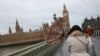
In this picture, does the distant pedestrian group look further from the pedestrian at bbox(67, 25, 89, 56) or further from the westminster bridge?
the westminster bridge

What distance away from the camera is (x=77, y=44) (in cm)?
652

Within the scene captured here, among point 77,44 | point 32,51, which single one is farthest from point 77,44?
point 32,51

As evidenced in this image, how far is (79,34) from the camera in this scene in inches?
269

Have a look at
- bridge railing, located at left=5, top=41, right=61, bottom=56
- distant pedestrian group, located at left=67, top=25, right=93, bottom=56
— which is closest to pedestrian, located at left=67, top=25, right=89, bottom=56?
distant pedestrian group, located at left=67, top=25, right=93, bottom=56

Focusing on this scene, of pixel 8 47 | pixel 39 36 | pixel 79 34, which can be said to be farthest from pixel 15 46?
pixel 79 34

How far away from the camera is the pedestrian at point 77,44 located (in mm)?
6354

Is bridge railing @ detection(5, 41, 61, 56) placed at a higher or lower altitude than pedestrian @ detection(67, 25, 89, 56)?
lower

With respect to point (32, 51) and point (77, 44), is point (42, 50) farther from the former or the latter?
point (77, 44)

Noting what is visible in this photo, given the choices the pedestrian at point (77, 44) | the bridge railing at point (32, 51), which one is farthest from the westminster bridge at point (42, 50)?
the pedestrian at point (77, 44)

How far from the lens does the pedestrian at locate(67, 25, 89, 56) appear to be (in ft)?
20.8

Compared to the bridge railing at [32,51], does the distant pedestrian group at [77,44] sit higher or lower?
higher

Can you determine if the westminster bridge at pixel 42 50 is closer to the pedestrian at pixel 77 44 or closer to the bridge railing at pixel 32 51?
the bridge railing at pixel 32 51

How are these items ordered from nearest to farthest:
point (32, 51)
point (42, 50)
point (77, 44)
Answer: point (77, 44)
point (32, 51)
point (42, 50)

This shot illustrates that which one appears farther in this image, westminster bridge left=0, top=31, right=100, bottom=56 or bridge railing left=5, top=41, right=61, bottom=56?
westminster bridge left=0, top=31, right=100, bottom=56
